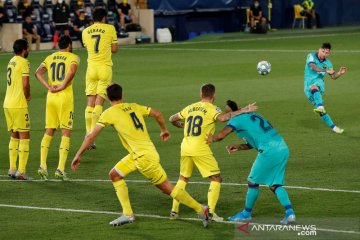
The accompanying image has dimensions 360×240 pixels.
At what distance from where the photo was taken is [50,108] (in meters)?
17.8

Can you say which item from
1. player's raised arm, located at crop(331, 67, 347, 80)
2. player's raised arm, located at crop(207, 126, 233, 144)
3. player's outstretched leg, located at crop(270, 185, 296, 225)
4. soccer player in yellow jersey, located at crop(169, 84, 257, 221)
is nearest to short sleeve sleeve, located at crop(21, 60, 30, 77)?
soccer player in yellow jersey, located at crop(169, 84, 257, 221)

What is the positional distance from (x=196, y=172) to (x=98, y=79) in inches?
158

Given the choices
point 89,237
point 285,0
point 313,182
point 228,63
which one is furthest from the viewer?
point 285,0

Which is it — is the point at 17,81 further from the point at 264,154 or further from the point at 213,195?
the point at 264,154

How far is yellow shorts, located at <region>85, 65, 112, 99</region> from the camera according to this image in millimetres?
21188

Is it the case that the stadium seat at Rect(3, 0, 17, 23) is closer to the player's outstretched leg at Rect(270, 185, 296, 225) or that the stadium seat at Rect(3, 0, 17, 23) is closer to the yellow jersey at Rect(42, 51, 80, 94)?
the yellow jersey at Rect(42, 51, 80, 94)

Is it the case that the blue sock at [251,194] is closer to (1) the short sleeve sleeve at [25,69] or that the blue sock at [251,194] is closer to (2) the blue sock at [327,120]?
(1) the short sleeve sleeve at [25,69]

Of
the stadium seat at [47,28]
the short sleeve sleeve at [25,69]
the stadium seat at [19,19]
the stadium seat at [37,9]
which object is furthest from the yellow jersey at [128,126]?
the stadium seat at [37,9]

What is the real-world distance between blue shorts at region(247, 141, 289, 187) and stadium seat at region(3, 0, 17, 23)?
1348 inches

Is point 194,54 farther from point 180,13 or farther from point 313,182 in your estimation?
point 313,182

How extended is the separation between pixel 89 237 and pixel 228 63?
85.5ft

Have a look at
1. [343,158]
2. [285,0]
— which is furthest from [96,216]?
[285,0]

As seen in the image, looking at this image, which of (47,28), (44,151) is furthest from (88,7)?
(44,151)

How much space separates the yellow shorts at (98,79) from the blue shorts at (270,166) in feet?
25.9
